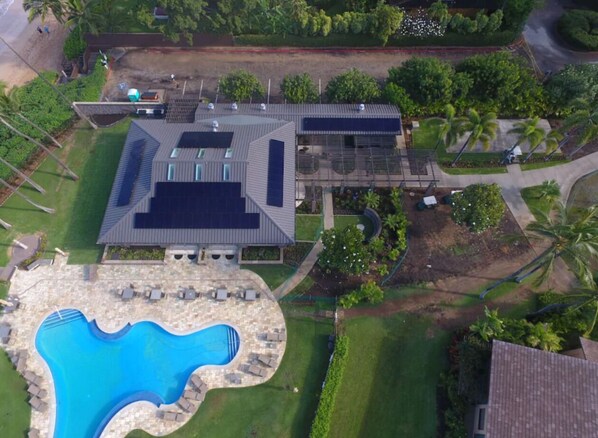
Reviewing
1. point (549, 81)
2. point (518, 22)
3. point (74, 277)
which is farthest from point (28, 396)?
point (518, 22)

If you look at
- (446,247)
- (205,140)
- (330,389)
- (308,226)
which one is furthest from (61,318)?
(446,247)

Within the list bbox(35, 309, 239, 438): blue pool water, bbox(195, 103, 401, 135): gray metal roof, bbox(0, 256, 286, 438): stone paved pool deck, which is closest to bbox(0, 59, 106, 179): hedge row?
bbox(0, 256, 286, 438): stone paved pool deck

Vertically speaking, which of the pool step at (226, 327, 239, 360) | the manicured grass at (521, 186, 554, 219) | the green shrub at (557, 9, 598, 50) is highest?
the green shrub at (557, 9, 598, 50)

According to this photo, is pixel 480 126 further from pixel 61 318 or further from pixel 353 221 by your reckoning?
pixel 61 318

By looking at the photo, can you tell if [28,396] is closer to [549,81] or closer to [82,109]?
[82,109]

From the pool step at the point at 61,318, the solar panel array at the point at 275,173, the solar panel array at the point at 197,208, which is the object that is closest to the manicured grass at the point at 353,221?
the solar panel array at the point at 275,173

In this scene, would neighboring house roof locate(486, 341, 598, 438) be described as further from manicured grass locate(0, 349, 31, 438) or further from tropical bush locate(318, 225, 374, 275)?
manicured grass locate(0, 349, 31, 438)
